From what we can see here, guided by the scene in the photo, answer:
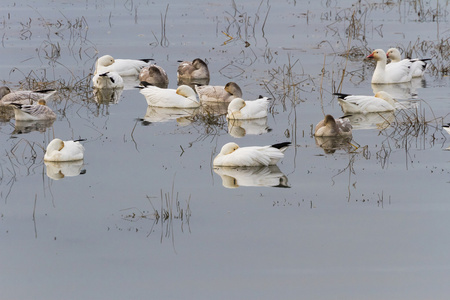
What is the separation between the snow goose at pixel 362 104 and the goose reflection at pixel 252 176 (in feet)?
12.3

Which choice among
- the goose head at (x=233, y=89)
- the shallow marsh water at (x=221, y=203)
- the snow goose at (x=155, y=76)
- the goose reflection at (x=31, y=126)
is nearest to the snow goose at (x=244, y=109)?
the shallow marsh water at (x=221, y=203)

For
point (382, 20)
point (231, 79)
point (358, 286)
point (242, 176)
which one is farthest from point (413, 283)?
point (382, 20)

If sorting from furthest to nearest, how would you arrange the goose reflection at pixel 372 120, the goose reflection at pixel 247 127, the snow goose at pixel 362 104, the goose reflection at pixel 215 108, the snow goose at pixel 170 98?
1. the snow goose at pixel 170 98
2. the goose reflection at pixel 215 108
3. the snow goose at pixel 362 104
4. the goose reflection at pixel 372 120
5. the goose reflection at pixel 247 127

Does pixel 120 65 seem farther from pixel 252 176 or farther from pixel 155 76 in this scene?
pixel 252 176

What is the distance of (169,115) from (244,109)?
1.45 metres

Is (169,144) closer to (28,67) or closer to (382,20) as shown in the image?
(28,67)

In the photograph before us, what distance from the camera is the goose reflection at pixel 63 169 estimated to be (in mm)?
11539

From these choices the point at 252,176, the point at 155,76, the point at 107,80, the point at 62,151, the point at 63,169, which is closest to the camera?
the point at 252,176

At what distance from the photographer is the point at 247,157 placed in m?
11.7

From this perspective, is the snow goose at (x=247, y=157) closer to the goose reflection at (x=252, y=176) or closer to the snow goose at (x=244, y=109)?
the goose reflection at (x=252, y=176)

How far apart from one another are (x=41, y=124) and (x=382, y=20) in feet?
46.6

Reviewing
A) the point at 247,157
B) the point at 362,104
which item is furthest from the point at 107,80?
the point at 247,157

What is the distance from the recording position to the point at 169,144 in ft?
43.1

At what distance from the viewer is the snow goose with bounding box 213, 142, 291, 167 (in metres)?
11.7
